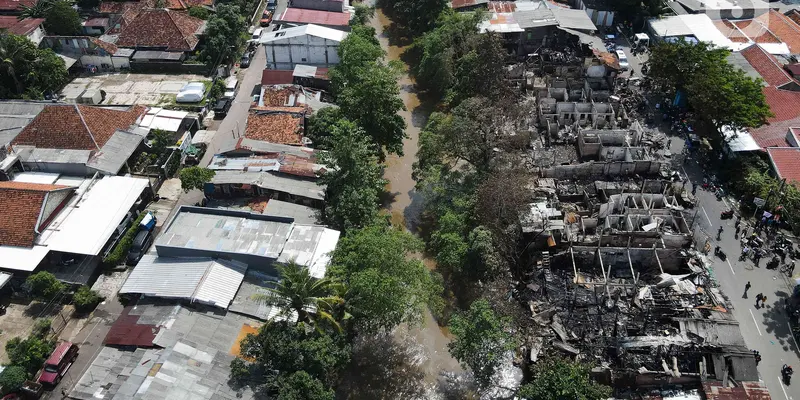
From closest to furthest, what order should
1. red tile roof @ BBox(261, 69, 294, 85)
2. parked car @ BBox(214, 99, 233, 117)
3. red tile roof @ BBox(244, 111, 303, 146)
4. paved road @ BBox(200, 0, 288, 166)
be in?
red tile roof @ BBox(244, 111, 303, 146), paved road @ BBox(200, 0, 288, 166), parked car @ BBox(214, 99, 233, 117), red tile roof @ BBox(261, 69, 294, 85)

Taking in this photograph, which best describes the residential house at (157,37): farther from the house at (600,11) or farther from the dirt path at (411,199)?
the house at (600,11)

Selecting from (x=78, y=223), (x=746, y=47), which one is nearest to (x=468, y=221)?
(x=78, y=223)

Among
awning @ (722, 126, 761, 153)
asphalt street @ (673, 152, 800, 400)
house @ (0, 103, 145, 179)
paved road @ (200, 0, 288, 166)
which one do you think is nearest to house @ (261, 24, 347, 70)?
paved road @ (200, 0, 288, 166)

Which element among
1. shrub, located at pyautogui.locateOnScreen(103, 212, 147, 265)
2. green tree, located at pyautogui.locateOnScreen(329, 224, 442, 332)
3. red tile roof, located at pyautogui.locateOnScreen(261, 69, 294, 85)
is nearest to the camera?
green tree, located at pyautogui.locateOnScreen(329, 224, 442, 332)

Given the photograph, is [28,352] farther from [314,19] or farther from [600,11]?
[600,11]

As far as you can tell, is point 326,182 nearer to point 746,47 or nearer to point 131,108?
point 131,108

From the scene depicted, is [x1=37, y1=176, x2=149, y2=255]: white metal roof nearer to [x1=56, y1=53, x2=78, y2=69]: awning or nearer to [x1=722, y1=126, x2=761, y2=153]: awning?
[x1=56, y1=53, x2=78, y2=69]: awning

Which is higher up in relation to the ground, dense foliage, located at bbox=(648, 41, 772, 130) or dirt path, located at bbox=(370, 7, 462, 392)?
dense foliage, located at bbox=(648, 41, 772, 130)
